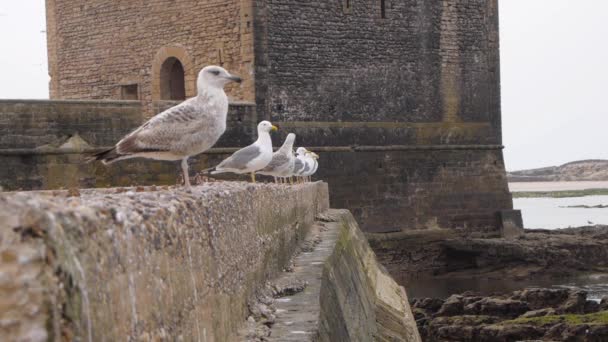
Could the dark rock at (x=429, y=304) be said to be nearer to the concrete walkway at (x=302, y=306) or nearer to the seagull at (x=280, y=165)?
the seagull at (x=280, y=165)

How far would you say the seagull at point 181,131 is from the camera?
4.41m

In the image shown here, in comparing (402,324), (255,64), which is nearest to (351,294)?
(402,324)

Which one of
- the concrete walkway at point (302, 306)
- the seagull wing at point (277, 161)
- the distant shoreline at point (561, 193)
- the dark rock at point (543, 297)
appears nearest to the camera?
the concrete walkway at point (302, 306)

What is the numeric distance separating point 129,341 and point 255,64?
16.5 meters

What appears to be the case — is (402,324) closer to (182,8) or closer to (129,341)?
(129,341)

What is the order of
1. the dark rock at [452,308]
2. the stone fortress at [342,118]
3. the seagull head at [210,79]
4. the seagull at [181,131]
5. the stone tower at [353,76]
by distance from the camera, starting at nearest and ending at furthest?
the seagull at [181,131] → the seagull head at [210,79] → the stone fortress at [342,118] → the dark rock at [452,308] → the stone tower at [353,76]

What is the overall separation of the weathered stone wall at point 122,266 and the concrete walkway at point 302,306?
226 mm

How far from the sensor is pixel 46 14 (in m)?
22.0

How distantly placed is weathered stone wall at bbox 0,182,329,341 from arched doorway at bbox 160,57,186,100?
16210 millimetres

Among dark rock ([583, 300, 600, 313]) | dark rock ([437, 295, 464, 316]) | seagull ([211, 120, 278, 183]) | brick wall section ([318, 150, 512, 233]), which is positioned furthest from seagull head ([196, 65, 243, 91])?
brick wall section ([318, 150, 512, 233])

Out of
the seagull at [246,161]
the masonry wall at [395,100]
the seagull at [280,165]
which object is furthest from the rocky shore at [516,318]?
the seagull at [246,161]

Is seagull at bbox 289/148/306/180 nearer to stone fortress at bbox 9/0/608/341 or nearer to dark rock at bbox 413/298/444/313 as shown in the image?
stone fortress at bbox 9/0/608/341

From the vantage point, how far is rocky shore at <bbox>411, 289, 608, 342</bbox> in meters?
12.3

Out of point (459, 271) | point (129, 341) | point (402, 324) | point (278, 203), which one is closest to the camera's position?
point (129, 341)
